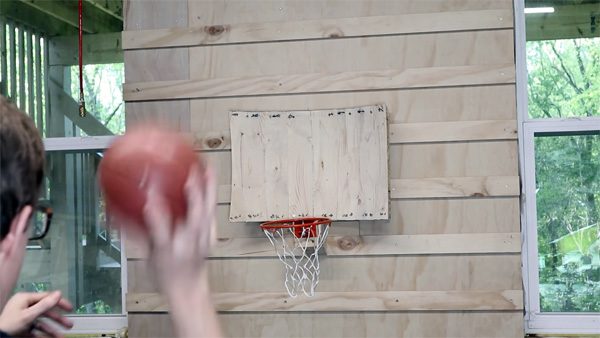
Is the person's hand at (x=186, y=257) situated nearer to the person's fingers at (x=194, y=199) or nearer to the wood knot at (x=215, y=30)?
the person's fingers at (x=194, y=199)

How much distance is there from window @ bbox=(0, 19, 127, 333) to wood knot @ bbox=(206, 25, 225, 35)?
1.74ft

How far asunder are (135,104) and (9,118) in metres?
2.55

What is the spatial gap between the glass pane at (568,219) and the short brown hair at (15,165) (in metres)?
2.74

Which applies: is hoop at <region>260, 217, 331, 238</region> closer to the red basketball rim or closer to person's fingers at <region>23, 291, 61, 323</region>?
the red basketball rim

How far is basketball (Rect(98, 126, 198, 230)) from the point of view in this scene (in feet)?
4.22

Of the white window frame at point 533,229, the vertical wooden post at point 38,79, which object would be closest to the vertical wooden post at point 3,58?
the vertical wooden post at point 38,79

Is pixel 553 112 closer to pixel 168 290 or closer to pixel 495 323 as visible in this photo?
pixel 495 323

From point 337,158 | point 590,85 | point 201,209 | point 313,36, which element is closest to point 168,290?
point 201,209

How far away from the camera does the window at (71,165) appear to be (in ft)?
12.1

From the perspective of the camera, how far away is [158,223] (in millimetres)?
885

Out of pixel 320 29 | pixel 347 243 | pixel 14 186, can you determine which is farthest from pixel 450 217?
pixel 14 186

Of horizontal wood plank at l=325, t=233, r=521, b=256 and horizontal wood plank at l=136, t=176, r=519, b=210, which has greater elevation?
horizontal wood plank at l=136, t=176, r=519, b=210

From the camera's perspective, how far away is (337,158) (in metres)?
3.31

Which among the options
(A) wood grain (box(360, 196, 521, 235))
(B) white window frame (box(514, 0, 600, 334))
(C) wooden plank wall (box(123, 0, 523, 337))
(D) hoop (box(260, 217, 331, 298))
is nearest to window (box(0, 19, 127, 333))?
(C) wooden plank wall (box(123, 0, 523, 337))
